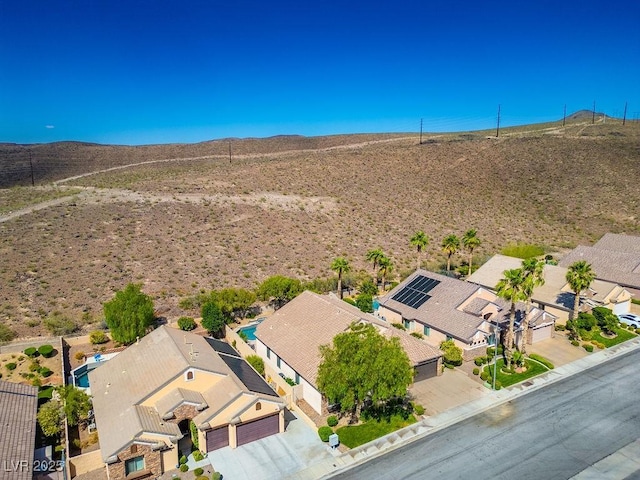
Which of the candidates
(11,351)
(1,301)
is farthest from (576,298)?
(1,301)

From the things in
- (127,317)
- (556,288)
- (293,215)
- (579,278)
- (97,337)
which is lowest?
(97,337)

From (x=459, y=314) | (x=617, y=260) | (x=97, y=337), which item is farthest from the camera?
(x=617, y=260)

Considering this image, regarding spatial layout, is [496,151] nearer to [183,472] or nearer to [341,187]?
[341,187]

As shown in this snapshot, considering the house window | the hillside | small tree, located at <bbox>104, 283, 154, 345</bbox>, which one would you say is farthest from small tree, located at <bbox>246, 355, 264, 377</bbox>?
the hillside

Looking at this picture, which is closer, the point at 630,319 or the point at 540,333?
the point at 540,333

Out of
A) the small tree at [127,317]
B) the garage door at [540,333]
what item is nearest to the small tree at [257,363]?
the small tree at [127,317]

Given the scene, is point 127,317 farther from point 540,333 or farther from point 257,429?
point 540,333

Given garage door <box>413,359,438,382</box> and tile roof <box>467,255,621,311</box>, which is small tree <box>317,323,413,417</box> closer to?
garage door <box>413,359,438,382</box>

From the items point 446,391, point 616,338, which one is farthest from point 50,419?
point 616,338
